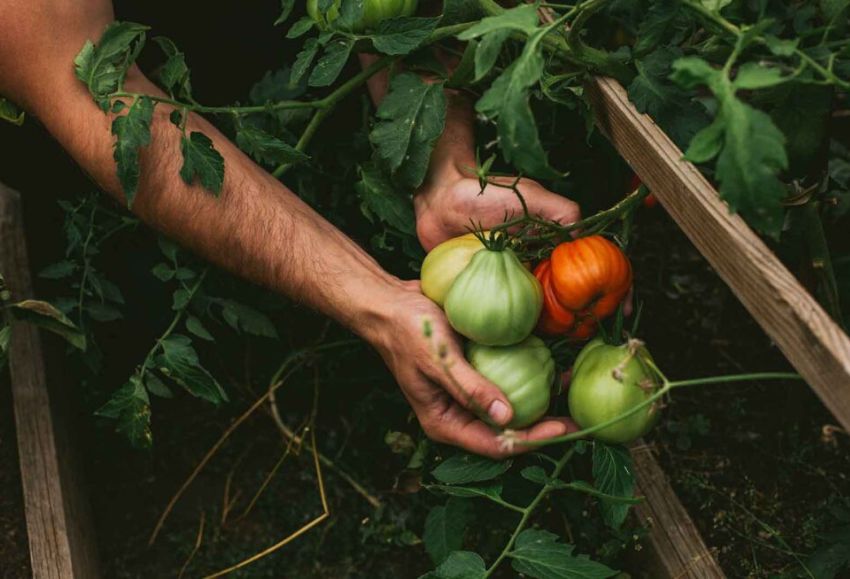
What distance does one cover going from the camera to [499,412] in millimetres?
1354

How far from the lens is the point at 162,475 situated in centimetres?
226

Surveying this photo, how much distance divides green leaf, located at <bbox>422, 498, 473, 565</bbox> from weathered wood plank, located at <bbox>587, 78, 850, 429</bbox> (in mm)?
614

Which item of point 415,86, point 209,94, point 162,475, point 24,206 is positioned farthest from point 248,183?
point 162,475

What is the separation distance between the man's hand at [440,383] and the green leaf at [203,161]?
35 cm

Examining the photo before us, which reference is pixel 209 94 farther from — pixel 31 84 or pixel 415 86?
pixel 415 86

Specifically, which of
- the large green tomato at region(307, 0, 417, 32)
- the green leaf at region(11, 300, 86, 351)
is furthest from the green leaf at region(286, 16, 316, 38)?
the green leaf at region(11, 300, 86, 351)

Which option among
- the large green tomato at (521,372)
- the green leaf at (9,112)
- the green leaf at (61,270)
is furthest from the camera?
the green leaf at (61,270)

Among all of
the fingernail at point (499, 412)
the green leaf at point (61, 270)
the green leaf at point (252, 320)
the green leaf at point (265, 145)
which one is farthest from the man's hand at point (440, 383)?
the green leaf at point (61, 270)

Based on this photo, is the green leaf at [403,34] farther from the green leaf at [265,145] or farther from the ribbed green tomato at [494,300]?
the ribbed green tomato at [494,300]

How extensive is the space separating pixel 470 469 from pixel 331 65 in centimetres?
68

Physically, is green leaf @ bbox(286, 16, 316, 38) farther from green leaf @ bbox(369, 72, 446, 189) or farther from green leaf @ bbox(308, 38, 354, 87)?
green leaf @ bbox(369, 72, 446, 189)

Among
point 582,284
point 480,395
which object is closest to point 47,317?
point 480,395

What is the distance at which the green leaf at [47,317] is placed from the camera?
1735 mm

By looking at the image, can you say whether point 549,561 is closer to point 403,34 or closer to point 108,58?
point 403,34
